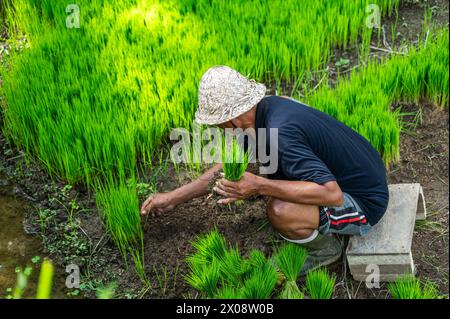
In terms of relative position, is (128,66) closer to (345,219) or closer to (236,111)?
(236,111)

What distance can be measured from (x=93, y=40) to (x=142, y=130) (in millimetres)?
962

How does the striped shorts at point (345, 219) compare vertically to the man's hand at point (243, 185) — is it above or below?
below

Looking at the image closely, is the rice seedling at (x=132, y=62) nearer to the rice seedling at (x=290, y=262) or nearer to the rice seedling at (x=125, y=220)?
the rice seedling at (x=125, y=220)

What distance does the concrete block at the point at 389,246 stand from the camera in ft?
10.7

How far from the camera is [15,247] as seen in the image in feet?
12.6

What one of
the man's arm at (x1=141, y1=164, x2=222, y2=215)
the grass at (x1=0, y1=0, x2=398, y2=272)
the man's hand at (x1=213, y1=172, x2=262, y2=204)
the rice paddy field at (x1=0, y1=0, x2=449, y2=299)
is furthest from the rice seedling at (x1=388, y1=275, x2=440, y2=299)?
the grass at (x1=0, y1=0, x2=398, y2=272)

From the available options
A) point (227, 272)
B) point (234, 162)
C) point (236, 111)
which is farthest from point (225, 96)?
point (227, 272)

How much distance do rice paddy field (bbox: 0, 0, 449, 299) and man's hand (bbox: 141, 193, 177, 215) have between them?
5 cm

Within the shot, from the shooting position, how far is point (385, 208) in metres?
3.36

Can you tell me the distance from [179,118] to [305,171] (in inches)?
52.1

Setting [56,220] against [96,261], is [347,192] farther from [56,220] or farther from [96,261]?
[56,220]

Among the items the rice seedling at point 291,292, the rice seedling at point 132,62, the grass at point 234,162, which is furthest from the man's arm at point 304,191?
the rice seedling at point 132,62

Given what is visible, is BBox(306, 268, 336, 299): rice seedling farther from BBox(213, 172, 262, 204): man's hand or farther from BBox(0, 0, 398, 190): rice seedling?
BBox(0, 0, 398, 190): rice seedling

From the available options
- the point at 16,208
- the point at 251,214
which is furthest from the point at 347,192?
the point at 16,208
